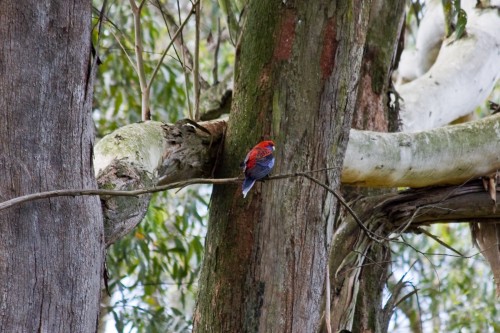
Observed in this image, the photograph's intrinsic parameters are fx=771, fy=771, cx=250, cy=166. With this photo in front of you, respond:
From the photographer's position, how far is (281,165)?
6.51ft

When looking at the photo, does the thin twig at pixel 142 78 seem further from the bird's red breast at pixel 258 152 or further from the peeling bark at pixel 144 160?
the bird's red breast at pixel 258 152

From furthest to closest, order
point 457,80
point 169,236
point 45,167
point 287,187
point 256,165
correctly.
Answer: point 169,236
point 457,80
point 287,187
point 256,165
point 45,167

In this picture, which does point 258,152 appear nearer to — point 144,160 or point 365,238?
point 144,160

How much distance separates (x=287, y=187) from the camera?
198 centimetres

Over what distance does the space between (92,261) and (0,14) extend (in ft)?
1.57

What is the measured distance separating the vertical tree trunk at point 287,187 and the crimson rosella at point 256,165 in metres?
0.07

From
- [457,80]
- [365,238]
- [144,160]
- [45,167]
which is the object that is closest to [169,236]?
[457,80]

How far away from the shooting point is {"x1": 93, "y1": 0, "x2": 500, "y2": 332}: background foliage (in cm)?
444

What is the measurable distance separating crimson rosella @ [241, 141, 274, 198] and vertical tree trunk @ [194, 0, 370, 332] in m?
0.07

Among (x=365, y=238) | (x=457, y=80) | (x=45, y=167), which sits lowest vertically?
(x=45, y=167)

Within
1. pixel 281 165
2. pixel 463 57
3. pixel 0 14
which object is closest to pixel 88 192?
pixel 0 14

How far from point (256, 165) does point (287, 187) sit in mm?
148

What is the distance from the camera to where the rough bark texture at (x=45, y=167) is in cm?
132

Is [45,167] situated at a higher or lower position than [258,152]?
lower
